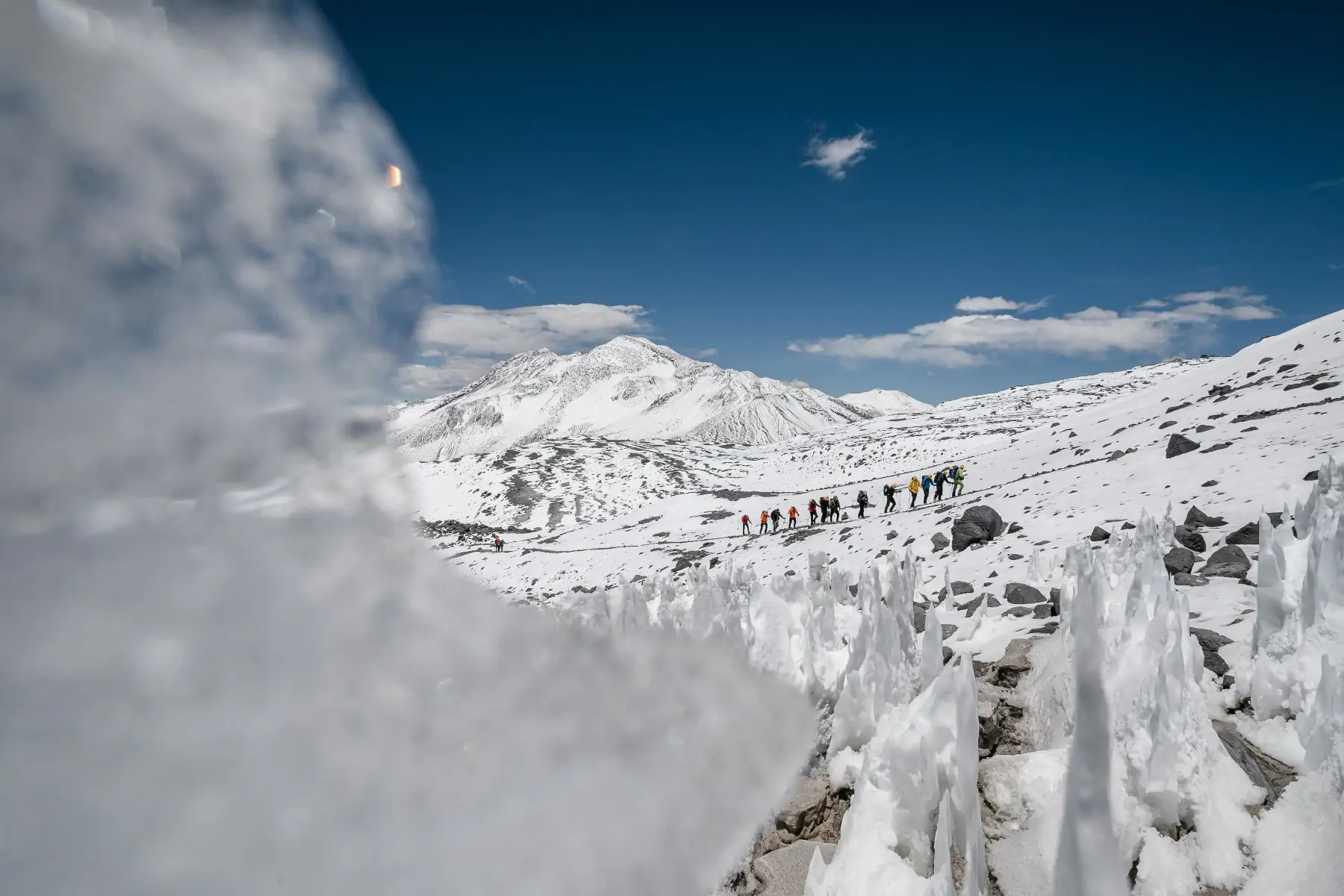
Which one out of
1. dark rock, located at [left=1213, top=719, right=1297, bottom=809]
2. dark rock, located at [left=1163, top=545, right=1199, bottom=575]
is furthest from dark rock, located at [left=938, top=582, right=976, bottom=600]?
dark rock, located at [left=1213, top=719, right=1297, bottom=809]

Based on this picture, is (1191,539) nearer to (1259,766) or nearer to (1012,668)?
(1012,668)

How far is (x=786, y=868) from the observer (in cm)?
551

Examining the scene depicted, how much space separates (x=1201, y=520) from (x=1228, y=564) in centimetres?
404

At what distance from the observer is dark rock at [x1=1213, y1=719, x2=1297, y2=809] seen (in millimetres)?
4406

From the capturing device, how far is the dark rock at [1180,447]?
21.0m

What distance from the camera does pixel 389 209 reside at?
116 inches

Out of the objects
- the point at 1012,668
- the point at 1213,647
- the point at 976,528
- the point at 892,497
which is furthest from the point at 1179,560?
the point at 892,497

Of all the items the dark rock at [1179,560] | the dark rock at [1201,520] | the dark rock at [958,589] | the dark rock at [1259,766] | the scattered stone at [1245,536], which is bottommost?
the dark rock at [958,589]

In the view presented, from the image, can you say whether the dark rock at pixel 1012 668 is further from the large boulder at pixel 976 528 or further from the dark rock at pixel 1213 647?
the large boulder at pixel 976 528

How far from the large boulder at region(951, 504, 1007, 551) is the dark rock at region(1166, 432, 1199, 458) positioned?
260 inches

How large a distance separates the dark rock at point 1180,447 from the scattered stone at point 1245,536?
11.3m

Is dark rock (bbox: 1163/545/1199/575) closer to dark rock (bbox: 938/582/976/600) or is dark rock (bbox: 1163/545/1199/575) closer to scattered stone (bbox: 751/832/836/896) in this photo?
dark rock (bbox: 938/582/976/600)

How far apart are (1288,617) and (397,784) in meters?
7.29

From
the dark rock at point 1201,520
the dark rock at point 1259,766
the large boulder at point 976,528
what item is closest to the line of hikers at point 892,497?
the large boulder at point 976,528
